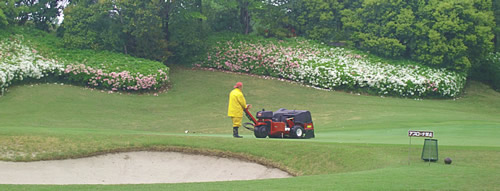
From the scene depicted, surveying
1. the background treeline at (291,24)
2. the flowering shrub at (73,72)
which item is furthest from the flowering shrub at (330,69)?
the flowering shrub at (73,72)

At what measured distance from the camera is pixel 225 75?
138 feet

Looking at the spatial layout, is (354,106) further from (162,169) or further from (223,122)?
(162,169)

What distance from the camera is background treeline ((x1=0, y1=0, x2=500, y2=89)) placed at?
3959cm

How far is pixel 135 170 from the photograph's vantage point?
51.6ft

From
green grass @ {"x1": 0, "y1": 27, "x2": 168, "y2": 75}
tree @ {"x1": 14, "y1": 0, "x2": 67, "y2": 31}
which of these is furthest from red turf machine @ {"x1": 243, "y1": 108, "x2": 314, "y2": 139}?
tree @ {"x1": 14, "y1": 0, "x2": 67, "y2": 31}

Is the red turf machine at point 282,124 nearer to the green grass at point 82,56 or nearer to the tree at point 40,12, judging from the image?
the green grass at point 82,56

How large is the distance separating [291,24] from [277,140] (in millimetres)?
31938

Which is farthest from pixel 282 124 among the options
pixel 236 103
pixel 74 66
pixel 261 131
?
pixel 74 66

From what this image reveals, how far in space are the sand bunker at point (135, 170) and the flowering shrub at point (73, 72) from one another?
1928 centimetres

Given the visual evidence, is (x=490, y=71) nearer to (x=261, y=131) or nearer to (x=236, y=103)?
(x=261, y=131)

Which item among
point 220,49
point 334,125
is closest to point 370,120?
point 334,125

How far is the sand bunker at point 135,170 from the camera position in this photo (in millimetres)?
14672

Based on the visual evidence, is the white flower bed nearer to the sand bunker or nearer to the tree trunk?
the tree trunk

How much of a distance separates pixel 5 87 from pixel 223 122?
11.7 metres
